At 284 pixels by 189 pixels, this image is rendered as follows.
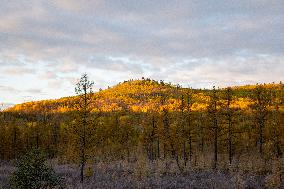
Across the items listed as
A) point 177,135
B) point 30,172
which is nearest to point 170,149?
point 177,135

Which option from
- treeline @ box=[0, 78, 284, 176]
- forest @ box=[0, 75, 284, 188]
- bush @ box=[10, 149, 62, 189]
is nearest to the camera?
bush @ box=[10, 149, 62, 189]

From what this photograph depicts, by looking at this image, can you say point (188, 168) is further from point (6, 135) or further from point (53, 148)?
point (53, 148)

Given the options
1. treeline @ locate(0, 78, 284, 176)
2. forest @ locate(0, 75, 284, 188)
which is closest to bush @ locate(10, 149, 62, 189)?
forest @ locate(0, 75, 284, 188)

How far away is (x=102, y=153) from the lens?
79938 millimetres

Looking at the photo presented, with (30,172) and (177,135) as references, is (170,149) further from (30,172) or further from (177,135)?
(30,172)

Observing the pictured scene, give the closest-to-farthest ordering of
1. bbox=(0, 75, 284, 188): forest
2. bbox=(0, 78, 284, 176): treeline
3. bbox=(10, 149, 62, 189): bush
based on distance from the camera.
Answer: bbox=(10, 149, 62, 189): bush
bbox=(0, 75, 284, 188): forest
bbox=(0, 78, 284, 176): treeline

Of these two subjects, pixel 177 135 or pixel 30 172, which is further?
pixel 177 135

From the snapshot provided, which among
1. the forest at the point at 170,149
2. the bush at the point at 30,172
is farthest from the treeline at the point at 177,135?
the bush at the point at 30,172

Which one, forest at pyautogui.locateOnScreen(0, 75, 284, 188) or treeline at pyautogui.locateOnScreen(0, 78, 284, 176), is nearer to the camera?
forest at pyautogui.locateOnScreen(0, 75, 284, 188)

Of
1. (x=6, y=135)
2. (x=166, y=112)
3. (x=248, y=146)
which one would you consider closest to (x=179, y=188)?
(x=166, y=112)

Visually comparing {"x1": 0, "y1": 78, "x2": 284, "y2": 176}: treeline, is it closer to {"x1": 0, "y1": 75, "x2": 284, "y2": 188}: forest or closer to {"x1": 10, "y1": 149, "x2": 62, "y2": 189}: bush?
{"x1": 0, "y1": 75, "x2": 284, "y2": 188}: forest

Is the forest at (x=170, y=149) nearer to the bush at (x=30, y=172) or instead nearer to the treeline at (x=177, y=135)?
the treeline at (x=177, y=135)

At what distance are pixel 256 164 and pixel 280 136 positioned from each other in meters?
13.6

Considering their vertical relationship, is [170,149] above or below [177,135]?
below
